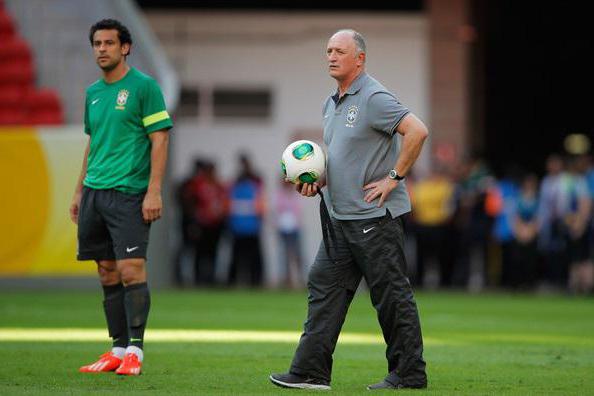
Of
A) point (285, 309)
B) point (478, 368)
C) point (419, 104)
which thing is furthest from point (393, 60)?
point (478, 368)

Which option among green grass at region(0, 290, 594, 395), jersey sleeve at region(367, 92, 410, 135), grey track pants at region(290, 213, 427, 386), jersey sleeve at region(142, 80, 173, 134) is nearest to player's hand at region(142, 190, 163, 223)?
jersey sleeve at region(142, 80, 173, 134)

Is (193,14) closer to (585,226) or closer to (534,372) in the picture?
(585,226)

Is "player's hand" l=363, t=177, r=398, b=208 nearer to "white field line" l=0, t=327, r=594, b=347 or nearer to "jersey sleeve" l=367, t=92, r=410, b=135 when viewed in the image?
"jersey sleeve" l=367, t=92, r=410, b=135

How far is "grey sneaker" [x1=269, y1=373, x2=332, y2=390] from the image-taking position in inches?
341

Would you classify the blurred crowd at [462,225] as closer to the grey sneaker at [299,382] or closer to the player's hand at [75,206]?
the player's hand at [75,206]

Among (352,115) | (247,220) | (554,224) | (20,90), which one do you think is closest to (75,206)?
(352,115)

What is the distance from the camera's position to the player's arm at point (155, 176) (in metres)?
9.46

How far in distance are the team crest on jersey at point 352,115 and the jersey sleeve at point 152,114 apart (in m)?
1.48

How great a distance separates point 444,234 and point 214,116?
6103mm

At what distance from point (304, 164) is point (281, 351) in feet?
10.3

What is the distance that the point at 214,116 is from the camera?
90.6 ft

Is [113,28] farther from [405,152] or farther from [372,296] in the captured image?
[372,296]

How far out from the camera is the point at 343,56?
28.4 ft

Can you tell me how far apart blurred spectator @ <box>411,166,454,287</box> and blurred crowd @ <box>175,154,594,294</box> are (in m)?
0.02
